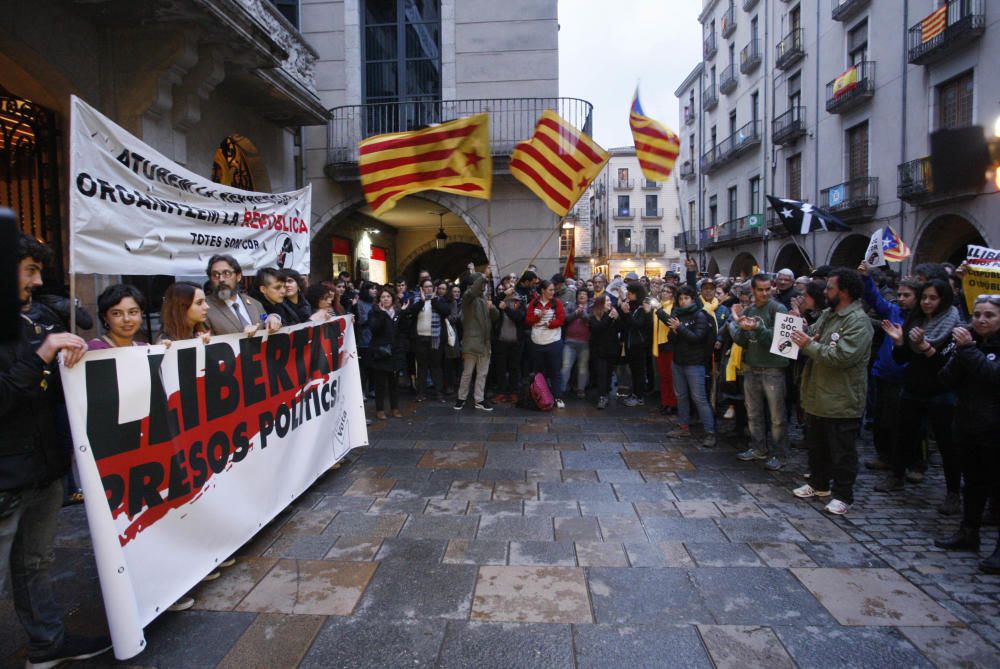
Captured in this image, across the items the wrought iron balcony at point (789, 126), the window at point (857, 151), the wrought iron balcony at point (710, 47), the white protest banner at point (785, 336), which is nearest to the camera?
the white protest banner at point (785, 336)

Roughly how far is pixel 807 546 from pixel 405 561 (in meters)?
2.73

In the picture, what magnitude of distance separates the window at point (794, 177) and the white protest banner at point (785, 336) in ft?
79.5

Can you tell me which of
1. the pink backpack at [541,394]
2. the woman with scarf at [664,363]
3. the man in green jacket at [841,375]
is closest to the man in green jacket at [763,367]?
the man in green jacket at [841,375]

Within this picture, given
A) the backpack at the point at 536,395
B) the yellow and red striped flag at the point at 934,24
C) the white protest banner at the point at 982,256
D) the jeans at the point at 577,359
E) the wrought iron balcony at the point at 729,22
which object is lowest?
the backpack at the point at 536,395

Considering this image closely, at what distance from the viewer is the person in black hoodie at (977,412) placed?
401cm

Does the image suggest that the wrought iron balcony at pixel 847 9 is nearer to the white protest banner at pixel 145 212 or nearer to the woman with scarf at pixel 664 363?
the woman with scarf at pixel 664 363

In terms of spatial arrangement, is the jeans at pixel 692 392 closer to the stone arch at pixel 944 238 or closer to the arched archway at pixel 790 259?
the stone arch at pixel 944 238

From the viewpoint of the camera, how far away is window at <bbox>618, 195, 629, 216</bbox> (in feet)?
205

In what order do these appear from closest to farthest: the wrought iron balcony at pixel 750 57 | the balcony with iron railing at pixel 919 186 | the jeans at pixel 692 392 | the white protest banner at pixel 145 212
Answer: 1. the white protest banner at pixel 145 212
2. the jeans at pixel 692 392
3. the balcony with iron railing at pixel 919 186
4. the wrought iron balcony at pixel 750 57

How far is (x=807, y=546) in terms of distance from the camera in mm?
4297

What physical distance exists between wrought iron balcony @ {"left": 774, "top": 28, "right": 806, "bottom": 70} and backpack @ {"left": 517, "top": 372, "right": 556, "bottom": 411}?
23.5 metres

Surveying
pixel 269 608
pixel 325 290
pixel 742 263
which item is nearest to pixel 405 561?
pixel 269 608

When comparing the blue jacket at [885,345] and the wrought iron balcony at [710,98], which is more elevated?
the wrought iron balcony at [710,98]

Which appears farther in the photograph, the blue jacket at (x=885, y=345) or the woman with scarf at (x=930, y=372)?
the blue jacket at (x=885, y=345)
